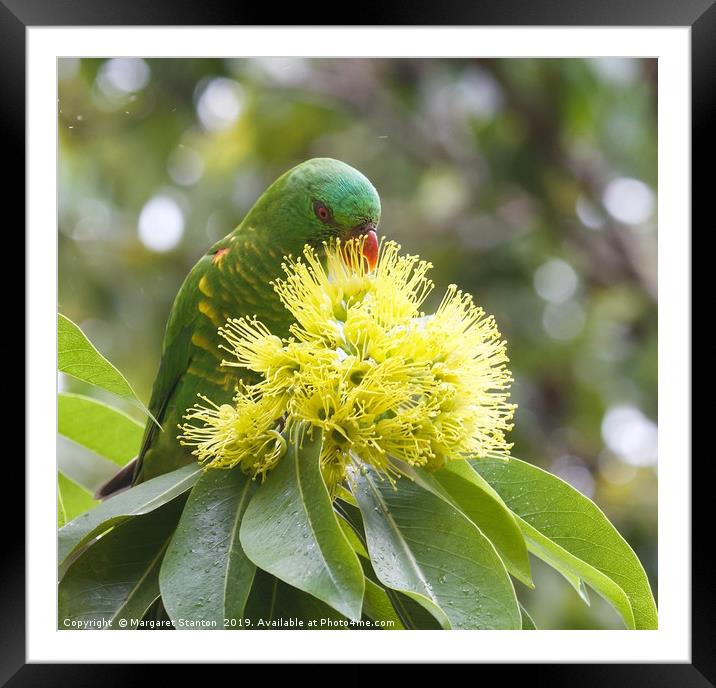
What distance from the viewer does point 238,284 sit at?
5.51ft

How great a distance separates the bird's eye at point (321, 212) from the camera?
158 centimetres

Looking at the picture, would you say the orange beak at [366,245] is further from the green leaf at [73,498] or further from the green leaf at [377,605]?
the green leaf at [73,498]

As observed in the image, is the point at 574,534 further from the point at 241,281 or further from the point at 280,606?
the point at 241,281

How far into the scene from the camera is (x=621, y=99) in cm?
251

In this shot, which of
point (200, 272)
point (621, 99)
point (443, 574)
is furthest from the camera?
point (621, 99)

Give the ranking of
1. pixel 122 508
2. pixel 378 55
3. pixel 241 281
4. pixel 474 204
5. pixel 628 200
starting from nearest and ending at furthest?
pixel 122 508 < pixel 378 55 < pixel 241 281 < pixel 628 200 < pixel 474 204

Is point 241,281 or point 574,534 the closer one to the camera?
point 574,534

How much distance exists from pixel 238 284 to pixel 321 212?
24 cm

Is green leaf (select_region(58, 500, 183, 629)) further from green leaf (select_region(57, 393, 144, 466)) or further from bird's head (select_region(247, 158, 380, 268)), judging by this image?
bird's head (select_region(247, 158, 380, 268))

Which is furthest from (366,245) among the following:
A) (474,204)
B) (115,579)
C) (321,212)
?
(474,204)

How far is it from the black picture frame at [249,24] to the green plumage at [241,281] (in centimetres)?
29

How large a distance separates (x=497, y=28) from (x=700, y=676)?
1253mm
